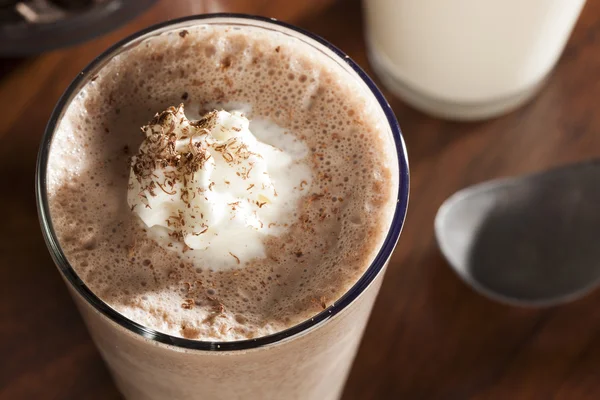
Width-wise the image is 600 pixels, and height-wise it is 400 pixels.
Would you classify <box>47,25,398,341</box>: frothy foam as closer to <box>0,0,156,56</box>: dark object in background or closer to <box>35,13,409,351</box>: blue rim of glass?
<box>35,13,409,351</box>: blue rim of glass

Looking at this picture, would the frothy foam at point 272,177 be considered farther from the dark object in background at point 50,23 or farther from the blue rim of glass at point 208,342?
the dark object in background at point 50,23

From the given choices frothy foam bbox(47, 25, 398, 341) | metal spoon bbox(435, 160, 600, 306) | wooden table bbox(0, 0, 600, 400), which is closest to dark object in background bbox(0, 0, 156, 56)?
wooden table bbox(0, 0, 600, 400)

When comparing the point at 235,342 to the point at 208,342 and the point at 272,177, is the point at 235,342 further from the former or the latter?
the point at 272,177

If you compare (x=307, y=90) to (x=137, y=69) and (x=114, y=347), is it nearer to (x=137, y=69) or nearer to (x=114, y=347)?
(x=137, y=69)

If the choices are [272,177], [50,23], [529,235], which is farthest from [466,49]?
[50,23]

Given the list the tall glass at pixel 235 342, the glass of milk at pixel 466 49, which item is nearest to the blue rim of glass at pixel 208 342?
the tall glass at pixel 235 342

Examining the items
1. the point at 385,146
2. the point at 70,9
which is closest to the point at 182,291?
the point at 385,146
